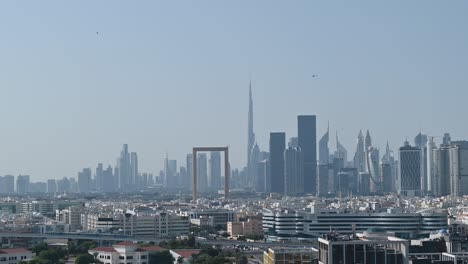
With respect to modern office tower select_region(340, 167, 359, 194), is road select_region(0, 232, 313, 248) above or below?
below


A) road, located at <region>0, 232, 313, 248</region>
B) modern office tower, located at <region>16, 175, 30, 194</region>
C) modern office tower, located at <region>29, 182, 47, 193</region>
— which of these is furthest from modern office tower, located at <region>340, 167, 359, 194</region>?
road, located at <region>0, 232, 313, 248</region>

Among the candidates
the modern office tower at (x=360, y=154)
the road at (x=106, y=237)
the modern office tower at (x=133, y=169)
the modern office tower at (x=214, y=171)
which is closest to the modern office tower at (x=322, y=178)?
the modern office tower at (x=360, y=154)

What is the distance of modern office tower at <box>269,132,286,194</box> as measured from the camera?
11925cm

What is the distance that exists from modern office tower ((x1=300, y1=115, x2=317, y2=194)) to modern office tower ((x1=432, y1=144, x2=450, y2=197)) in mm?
16157

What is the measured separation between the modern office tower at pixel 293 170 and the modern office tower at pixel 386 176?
822 centimetres

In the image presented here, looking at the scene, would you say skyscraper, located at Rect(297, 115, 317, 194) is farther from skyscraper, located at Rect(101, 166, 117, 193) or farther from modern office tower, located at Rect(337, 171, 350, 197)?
skyscraper, located at Rect(101, 166, 117, 193)

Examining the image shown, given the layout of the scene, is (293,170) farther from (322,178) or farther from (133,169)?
(133,169)

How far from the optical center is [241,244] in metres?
40.5

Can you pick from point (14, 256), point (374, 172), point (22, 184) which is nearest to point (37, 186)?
point (22, 184)

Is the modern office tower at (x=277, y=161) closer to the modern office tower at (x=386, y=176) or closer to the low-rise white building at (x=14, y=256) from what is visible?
the modern office tower at (x=386, y=176)

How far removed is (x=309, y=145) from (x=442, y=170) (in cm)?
1886

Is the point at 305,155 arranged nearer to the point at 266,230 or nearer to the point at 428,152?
the point at 428,152

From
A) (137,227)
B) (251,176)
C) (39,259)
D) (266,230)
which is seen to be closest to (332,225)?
(266,230)

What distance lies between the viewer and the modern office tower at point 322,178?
377ft
